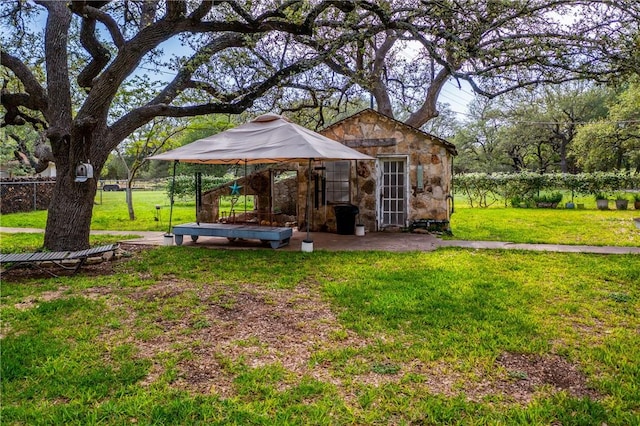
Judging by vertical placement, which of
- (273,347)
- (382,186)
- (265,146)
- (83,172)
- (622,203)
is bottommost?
(273,347)

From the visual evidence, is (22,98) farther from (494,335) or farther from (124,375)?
(494,335)

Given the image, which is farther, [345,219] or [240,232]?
[345,219]

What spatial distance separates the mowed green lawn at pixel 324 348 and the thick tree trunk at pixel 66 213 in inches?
59.5

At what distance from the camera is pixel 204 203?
37.5 ft

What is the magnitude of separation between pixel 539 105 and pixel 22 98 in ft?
115

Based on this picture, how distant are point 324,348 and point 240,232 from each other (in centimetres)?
509

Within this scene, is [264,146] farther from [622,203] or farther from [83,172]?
[622,203]

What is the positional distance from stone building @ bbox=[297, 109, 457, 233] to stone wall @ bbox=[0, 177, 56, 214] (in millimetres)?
12611

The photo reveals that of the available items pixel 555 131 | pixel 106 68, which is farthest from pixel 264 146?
pixel 555 131

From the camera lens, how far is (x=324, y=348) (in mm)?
3592

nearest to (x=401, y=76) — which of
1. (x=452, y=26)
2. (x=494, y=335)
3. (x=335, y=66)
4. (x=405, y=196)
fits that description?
(x=335, y=66)

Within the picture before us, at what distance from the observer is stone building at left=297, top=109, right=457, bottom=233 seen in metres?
10.4

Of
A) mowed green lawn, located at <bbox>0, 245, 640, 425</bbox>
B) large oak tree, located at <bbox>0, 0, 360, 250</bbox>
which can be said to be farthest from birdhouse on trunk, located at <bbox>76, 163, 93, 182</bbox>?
mowed green lawn, located at <bbox>0, 245, 640, 425</bbox>

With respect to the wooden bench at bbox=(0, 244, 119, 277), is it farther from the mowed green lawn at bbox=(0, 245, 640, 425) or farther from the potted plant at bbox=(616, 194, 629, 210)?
the potted plant at bbox=(616, 194, 629, 210)
